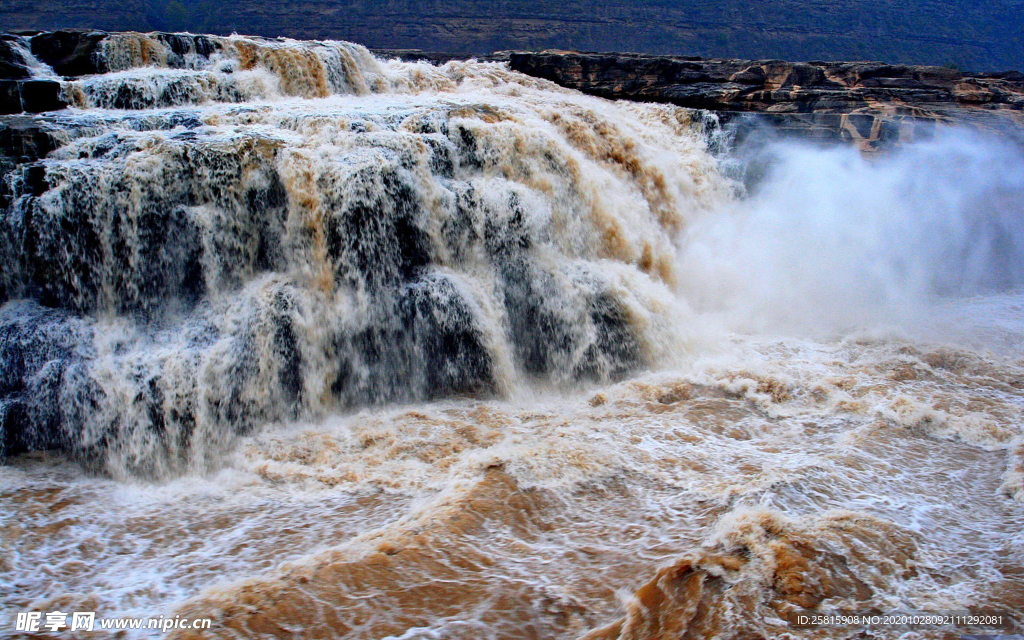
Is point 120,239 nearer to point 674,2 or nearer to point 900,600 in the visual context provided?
point 900,600

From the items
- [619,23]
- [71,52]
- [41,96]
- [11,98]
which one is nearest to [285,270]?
[41,96]

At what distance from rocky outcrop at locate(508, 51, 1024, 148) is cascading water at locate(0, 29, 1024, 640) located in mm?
2595

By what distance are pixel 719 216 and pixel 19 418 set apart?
8.65 m

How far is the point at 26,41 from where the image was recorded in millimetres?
8328

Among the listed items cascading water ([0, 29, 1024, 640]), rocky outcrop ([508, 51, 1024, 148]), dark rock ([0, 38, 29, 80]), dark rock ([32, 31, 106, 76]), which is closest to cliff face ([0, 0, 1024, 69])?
rocky outcrop ([508, 51, 1024, 148])

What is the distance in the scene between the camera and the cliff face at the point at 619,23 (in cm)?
3177

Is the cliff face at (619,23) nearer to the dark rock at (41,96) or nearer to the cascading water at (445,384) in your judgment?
the cascading water at (445,384)

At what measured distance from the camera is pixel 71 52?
27.3ft

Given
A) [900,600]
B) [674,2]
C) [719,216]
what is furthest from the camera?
[674,2]

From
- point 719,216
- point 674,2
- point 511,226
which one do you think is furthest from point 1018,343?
point 674,2

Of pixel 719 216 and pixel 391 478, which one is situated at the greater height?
pixel 719 216

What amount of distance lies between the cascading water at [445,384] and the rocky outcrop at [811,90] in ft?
8.52

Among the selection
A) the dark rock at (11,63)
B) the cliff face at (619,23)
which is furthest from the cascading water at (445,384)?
the cliff face at (619,23)

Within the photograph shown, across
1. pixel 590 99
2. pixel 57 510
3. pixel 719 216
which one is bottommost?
pixel 57 510
